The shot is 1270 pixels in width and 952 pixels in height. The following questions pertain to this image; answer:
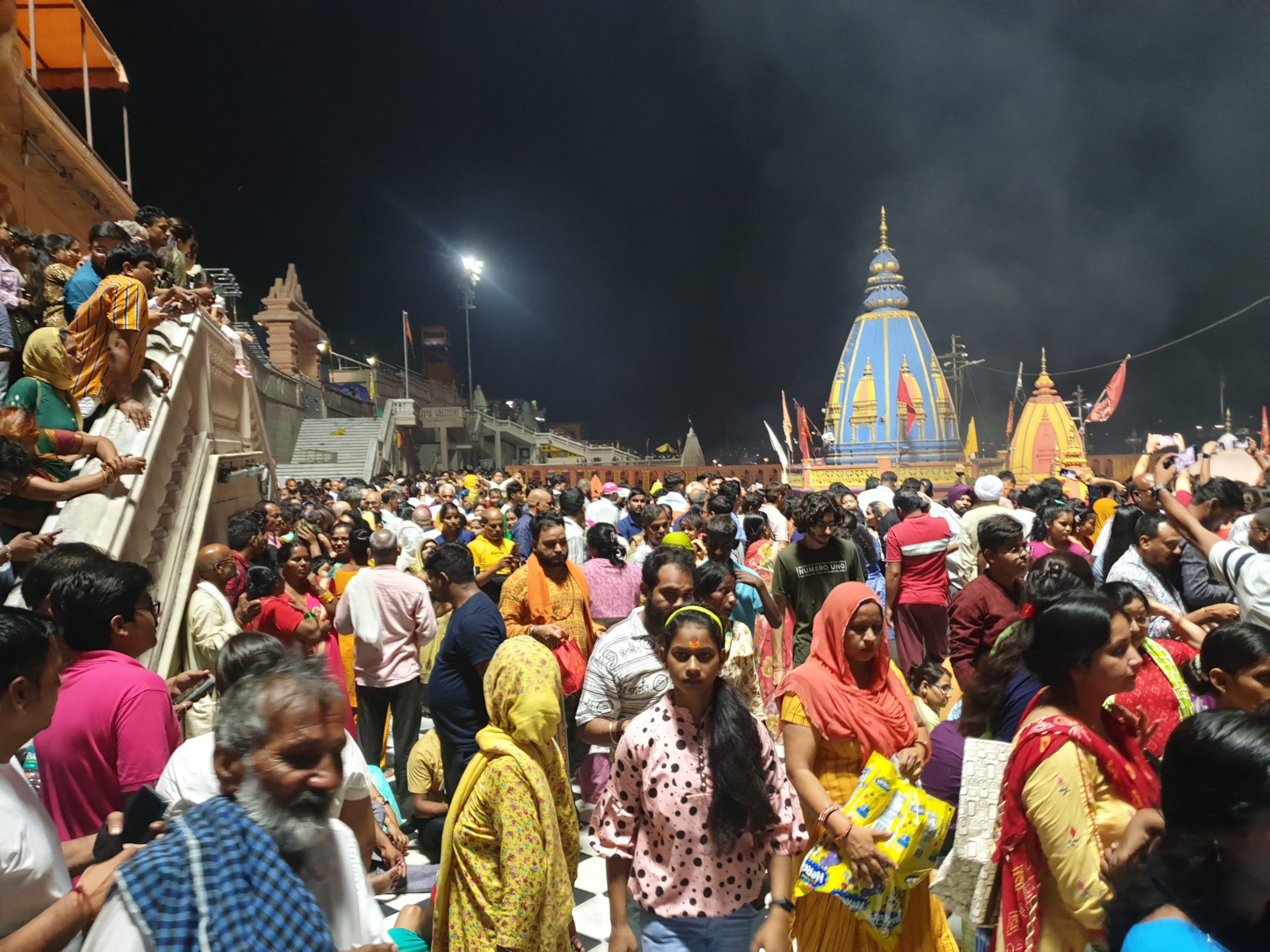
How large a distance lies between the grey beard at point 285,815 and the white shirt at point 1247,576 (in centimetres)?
352

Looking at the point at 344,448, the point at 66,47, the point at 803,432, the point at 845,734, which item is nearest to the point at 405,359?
the point at 344,448

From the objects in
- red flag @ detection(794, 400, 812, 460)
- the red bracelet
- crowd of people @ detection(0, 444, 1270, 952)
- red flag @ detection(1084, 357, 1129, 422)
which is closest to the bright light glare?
red flag @ detection(794, 400, 812, 460)

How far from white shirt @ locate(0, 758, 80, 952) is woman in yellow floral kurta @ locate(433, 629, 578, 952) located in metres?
1.05

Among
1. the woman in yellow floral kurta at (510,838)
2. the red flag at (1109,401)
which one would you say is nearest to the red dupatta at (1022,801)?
the woman in yellow floral kurta at (510,838)

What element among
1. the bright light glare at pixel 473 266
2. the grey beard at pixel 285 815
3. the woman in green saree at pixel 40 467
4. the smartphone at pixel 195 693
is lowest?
the smartphone at pixel 195 693

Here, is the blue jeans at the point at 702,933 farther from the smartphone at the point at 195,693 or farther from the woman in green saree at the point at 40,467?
the woman in green saree at the point at 40,467

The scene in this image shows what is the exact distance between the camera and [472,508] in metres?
11.9

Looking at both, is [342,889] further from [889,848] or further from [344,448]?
[344,448]

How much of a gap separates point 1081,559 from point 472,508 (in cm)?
949

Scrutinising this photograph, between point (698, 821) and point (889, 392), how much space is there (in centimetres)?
3248

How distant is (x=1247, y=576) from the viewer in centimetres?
333

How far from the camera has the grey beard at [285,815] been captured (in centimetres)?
133

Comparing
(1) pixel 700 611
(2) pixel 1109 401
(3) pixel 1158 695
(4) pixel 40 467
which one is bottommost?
(3) pixel 1158 695

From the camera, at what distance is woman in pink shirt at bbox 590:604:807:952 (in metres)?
2.29
